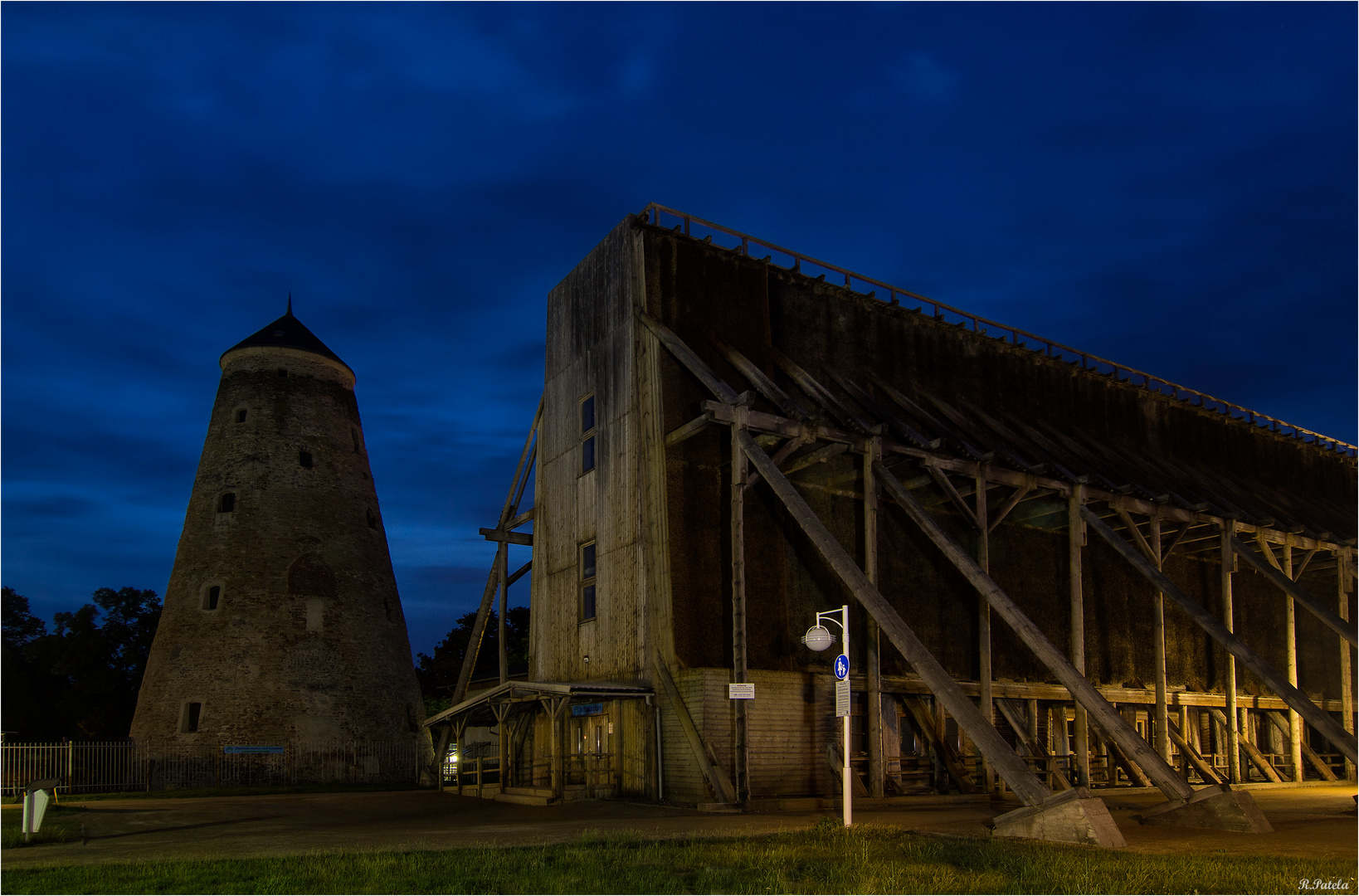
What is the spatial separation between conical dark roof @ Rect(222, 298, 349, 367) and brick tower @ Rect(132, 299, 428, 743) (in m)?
0.07

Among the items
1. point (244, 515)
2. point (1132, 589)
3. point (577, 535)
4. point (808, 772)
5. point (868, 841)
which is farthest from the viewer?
point (244, 515)

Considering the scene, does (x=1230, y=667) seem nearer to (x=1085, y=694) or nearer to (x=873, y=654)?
(x=873, y=654)

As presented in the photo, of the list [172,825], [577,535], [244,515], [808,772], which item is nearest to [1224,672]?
[808,772]

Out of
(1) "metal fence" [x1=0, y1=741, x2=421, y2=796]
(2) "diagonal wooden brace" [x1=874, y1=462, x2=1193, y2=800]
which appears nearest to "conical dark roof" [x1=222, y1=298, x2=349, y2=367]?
(1) "metal fence" [x1=0, y1=741, x2=421, y2=796]

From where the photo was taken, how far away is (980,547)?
24.9 metres

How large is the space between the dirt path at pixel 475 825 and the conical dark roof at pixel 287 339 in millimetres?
20192

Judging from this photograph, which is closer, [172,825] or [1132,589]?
[172,825]

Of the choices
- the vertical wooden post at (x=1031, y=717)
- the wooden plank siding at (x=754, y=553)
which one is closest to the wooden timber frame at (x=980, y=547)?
the wooden plank siding at (x=754, y=553)

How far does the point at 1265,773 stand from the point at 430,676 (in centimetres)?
4573

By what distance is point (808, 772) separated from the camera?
2197 cm

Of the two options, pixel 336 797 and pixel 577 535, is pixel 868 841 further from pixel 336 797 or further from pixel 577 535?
pixel 336 797

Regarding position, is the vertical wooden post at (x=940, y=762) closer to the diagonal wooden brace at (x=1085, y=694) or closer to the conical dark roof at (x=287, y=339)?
the diagonal wooden brace at (x=1085, y=694)

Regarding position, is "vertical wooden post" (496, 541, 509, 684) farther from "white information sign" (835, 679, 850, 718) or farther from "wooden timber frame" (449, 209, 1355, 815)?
"white information sign" (835, 679, 850, 718)

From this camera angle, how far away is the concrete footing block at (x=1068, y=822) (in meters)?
13.3
